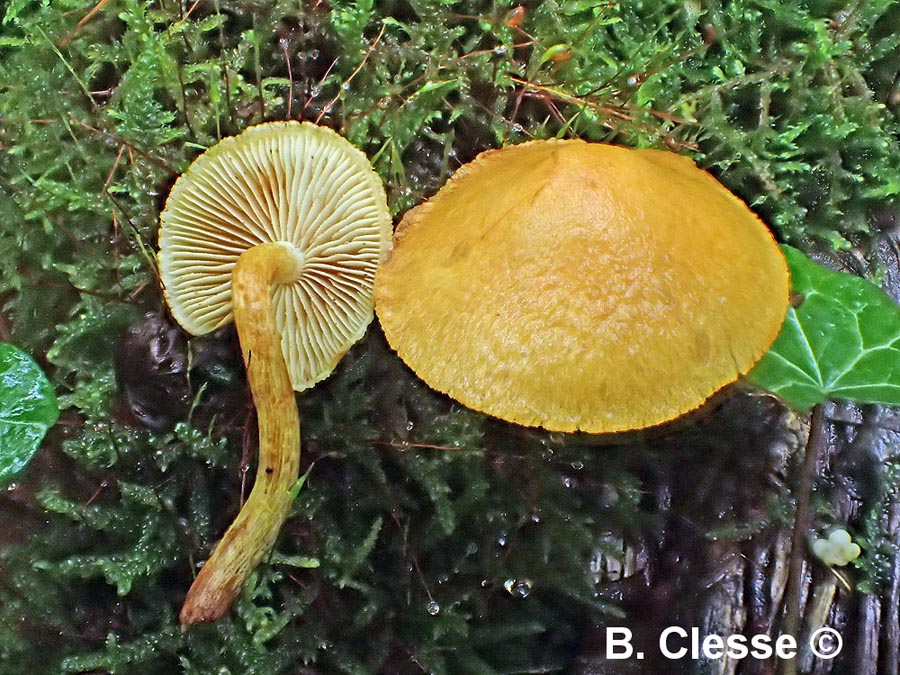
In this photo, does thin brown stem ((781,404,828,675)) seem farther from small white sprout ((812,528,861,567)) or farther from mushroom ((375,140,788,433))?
mushroom ((375,140,788,433))

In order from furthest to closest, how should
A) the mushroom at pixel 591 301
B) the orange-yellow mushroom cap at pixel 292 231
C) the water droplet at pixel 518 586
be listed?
the water droplet at pixel 518 586 → the orange-yellow mushroom cap at pixel 292 231 → the mushroom at pixel 591 301

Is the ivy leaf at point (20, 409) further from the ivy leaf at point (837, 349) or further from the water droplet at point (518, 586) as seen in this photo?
the ivy leaf at point (837, 349)

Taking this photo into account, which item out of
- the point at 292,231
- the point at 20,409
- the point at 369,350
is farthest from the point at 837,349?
the point at 20,409

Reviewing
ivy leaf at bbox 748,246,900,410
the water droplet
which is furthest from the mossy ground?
ivy leaf at bbox 748,246,900,410

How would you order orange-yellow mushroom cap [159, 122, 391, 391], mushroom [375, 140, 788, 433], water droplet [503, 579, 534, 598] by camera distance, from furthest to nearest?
water droplet [503, 579, 534, 598]
orange-yellow mushroom cap [159, 122, 391, 391]
mushroom [375, 140, 788, 433]

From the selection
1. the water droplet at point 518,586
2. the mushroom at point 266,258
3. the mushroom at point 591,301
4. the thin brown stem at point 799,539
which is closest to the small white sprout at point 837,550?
the thin brown stem at point 799,539
